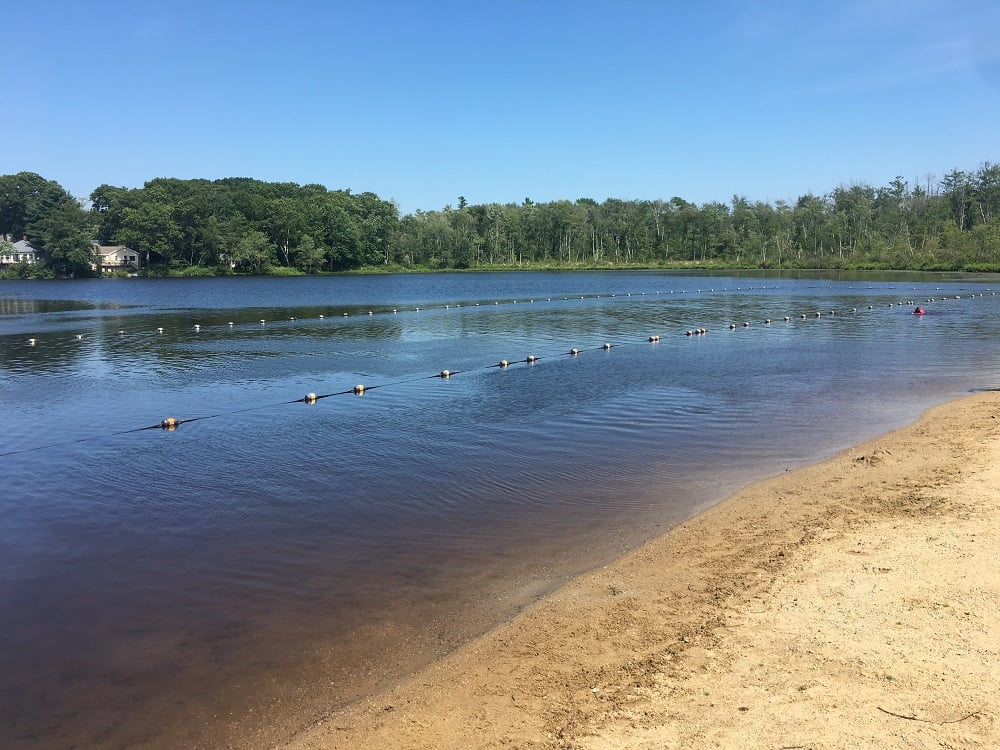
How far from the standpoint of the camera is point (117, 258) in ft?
393

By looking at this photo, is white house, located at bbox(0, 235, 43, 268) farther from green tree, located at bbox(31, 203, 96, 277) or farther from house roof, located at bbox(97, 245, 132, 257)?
house roof, located at bbox(97, 245, 132, 257)

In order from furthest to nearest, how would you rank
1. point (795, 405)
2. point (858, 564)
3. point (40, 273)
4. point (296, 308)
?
point (40, 273) < point (296, 308) < point (795, 405) < point (858, 564)

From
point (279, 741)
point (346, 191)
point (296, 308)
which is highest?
point (346, 191)

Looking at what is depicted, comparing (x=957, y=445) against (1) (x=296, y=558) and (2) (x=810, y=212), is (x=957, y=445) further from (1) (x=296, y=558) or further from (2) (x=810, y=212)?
(2) (x=810, y=212)

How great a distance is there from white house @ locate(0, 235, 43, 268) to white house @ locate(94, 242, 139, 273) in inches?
498

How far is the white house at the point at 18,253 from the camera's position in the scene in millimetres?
122562

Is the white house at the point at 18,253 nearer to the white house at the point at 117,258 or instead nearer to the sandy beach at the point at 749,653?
the white house at the point at 117,258

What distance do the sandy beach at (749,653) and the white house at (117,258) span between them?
424ft

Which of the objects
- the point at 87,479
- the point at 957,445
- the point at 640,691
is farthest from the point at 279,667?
the point at 957,445

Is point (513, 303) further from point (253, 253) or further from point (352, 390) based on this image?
point (253, 253)

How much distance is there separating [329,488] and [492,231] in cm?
13882

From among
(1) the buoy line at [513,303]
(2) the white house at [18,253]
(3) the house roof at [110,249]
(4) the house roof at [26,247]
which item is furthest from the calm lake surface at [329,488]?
(4) the house roof at [26,247]

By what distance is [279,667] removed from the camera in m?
6.57

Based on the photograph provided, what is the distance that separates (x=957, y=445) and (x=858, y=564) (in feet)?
20.7
